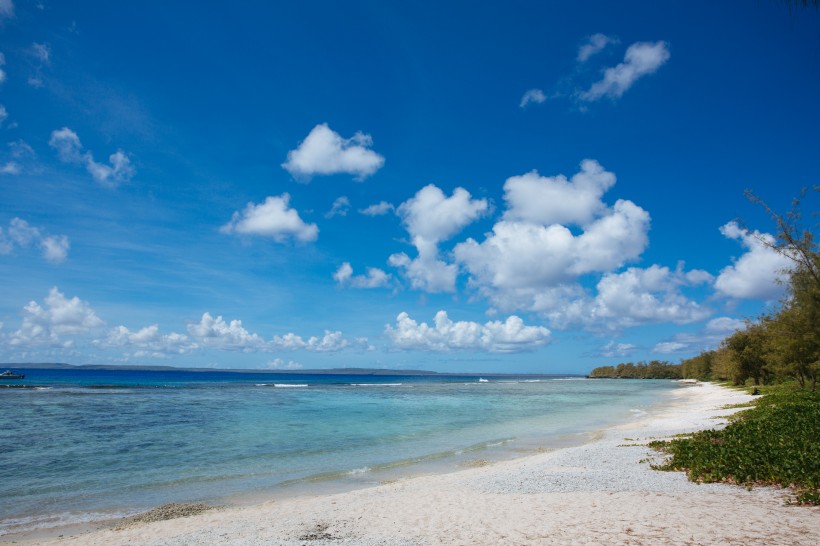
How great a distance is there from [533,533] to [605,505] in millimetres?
2879

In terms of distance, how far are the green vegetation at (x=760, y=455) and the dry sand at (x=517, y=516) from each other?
65 cm

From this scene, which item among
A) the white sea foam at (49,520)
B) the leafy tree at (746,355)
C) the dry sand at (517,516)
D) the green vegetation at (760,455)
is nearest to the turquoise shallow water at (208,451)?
the white sea foam at (49,520)

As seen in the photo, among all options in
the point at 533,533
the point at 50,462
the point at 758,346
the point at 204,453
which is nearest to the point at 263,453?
the point at 204,453

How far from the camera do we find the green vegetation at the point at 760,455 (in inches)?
471

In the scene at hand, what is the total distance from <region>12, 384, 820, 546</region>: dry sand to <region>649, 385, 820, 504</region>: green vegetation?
2.14 ft

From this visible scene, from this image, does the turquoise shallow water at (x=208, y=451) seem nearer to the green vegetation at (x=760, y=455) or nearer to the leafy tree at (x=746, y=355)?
the green vegetation at (x=760, y=455)

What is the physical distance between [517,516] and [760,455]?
8.41 metres

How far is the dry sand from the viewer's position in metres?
9.16

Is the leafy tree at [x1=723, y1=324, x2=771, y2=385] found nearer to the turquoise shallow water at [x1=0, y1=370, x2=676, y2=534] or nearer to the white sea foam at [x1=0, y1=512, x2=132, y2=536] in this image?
the turquoise shallow water at [x1=0, y1=370, x2=676, y2=534]

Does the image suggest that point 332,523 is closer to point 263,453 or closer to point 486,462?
point 486,462

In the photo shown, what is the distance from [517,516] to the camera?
11.1m

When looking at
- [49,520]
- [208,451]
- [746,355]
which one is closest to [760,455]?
[49,520]

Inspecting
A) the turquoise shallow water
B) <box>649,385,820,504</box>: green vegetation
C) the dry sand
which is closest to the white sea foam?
the turquoise shallow water

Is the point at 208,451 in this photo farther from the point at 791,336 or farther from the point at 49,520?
the point at 791,336
